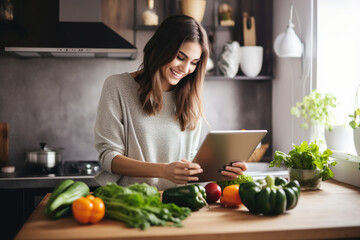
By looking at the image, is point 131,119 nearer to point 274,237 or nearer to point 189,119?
point 189,119

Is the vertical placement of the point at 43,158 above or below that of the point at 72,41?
below

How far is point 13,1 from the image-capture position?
117 inches

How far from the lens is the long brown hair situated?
1672 mm

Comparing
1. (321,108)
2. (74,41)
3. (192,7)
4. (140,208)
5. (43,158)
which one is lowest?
(43,158)

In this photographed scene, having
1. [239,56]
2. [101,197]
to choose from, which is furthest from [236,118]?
[101,197]

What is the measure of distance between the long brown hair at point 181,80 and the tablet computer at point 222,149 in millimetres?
351

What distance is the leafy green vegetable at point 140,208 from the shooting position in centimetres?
119

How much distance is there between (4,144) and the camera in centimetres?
304

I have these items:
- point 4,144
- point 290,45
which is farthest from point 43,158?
point 290,45

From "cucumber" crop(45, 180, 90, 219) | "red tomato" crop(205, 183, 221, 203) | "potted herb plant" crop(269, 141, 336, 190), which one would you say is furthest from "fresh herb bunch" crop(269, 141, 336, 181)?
"cucumber" crop(45, 180, 90, 219)

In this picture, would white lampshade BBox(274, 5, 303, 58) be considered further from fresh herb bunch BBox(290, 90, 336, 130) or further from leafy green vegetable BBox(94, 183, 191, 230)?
leafy green vegetable BBox(94, 183, 191, 230)

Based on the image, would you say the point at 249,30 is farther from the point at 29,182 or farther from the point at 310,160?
the point at 29,182

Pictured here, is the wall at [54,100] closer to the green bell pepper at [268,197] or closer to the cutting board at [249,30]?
the cutting board at [249,30]

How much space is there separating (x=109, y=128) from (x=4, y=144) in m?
1.71
